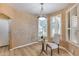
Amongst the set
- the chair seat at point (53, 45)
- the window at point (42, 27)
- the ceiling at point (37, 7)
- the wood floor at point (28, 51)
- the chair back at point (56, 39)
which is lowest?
the wood floor at point (28, 51)

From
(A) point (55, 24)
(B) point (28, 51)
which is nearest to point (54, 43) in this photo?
(A) point (55, 24)

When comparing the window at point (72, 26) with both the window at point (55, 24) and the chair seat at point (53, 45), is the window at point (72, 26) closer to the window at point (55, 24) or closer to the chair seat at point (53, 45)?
the window at point (55, 24)

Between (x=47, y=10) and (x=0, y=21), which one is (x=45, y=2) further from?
(x=0, y=21)

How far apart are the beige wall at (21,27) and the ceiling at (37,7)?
0.09m

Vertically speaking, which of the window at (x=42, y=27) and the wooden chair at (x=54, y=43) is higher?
the window at (x=42, y=27)

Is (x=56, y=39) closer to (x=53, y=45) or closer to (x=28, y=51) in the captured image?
(x=53, y=45)

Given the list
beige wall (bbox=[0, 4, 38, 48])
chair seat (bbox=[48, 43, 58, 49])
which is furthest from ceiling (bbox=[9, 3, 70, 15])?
chair seat (bbox=[48, 43, 58, 49])

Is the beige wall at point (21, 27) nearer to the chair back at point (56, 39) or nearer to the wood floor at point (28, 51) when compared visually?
the wood floor at point (28, 51)

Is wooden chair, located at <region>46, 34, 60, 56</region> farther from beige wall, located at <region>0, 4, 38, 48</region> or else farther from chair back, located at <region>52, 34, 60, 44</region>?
beige wall, located at <region>0, 4, 38, 48</region>

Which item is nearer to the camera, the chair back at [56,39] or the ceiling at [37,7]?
the ceiling at [37,7]

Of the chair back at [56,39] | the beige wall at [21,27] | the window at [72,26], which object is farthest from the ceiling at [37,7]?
the chair back at [56,39]

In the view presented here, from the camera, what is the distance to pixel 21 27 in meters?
2.13

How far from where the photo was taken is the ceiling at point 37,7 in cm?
192

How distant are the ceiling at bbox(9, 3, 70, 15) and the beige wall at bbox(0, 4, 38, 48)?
9 centimetres
